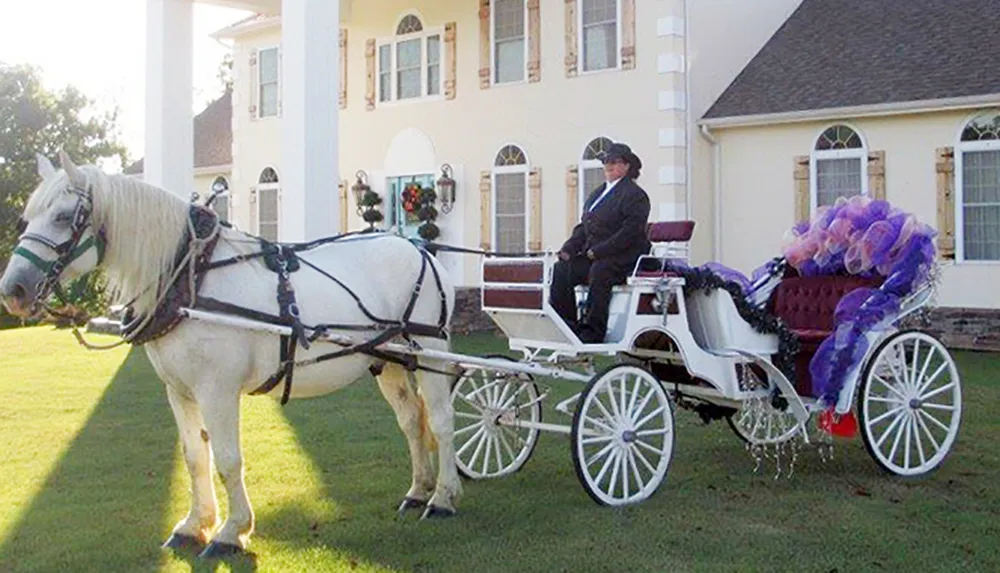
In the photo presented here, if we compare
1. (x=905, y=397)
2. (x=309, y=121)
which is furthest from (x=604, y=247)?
(x=309, y=121)

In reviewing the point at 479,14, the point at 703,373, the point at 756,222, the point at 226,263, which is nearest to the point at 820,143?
the point at 756,222

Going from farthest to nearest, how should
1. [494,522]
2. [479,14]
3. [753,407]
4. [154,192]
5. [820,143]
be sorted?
[479,14], [820,143], [753,407], [494,522], [154,192]

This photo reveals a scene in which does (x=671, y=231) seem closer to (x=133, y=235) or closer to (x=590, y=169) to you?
(x=133, y=235)

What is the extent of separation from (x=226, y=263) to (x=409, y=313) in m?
1.25

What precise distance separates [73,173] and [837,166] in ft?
42.1

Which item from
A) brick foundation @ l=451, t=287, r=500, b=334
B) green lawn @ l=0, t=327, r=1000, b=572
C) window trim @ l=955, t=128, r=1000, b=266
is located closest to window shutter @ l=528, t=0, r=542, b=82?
brick foundation @ l=451, t=287, r=500, b=334

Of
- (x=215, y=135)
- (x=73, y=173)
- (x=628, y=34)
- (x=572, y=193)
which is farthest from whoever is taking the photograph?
(x=215, y=135)

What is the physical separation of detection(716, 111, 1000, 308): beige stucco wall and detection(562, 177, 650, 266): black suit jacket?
31.3 ft

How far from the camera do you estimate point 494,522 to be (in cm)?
640

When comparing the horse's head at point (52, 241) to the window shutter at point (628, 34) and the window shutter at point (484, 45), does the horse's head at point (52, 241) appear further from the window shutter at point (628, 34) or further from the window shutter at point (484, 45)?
the window shutter at point (484, 45)

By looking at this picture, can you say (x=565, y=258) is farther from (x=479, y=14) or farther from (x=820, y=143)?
(x=479, y=14)

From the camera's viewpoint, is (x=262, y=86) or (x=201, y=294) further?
(x=262, y=86)

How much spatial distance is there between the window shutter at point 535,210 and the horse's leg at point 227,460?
12.7 m

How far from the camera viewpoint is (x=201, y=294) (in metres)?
5.67
